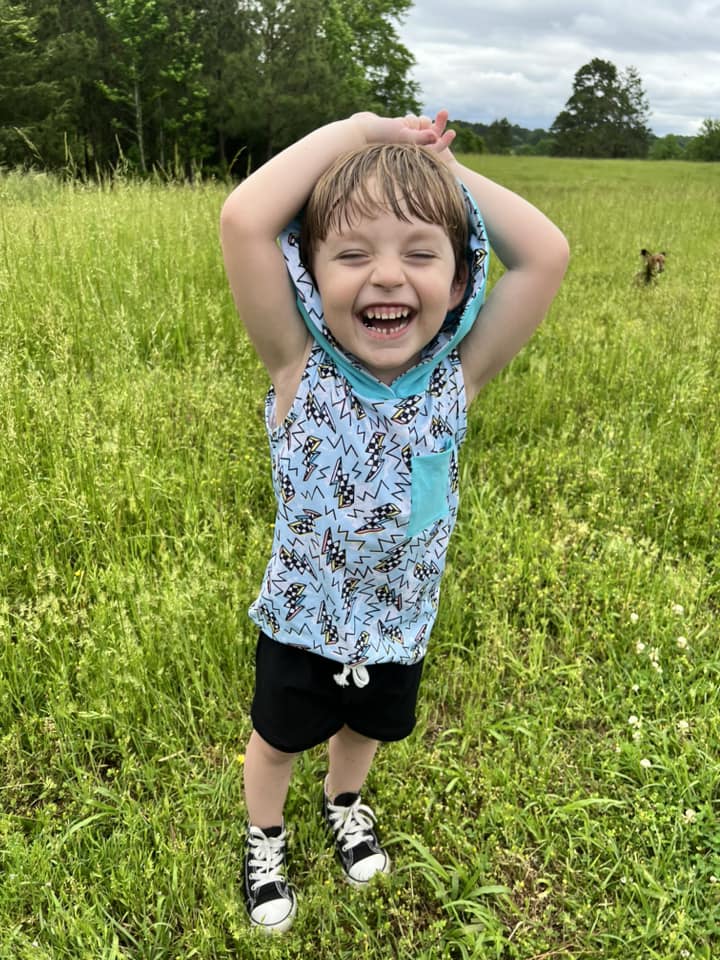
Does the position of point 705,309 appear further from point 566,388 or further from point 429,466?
point 429,466

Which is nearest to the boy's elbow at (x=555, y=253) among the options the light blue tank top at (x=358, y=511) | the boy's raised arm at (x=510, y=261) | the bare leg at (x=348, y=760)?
the boy's raised arm at (x=510, y=261)

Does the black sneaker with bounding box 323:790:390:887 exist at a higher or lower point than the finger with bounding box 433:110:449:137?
lower

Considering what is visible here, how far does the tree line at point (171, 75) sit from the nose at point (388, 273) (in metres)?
25.9

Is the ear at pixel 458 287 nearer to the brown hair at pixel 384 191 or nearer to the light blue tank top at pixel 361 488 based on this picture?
the light blue tank top at pixel 361 488

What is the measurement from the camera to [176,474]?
2785 millimetres

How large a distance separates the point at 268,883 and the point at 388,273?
147 centimetres

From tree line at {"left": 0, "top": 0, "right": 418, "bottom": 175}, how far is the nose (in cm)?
2588

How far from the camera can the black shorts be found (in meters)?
1.50

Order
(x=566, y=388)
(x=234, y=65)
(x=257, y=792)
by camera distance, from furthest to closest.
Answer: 1. (x=234, y=65)
2. (x=566, y=388)
3. (x=257, y=792)

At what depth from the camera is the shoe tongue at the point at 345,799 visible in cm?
183

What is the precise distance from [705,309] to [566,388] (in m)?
1.99

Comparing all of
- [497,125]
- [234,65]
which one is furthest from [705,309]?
[497,125]

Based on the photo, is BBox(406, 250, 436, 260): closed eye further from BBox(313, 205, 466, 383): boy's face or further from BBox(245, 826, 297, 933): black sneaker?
BBox(245, 826, 297, 933): black sneaker

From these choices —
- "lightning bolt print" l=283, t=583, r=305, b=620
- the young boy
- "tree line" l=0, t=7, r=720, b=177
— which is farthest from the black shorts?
"tree line" l=0, t=7, r=720, b=177
